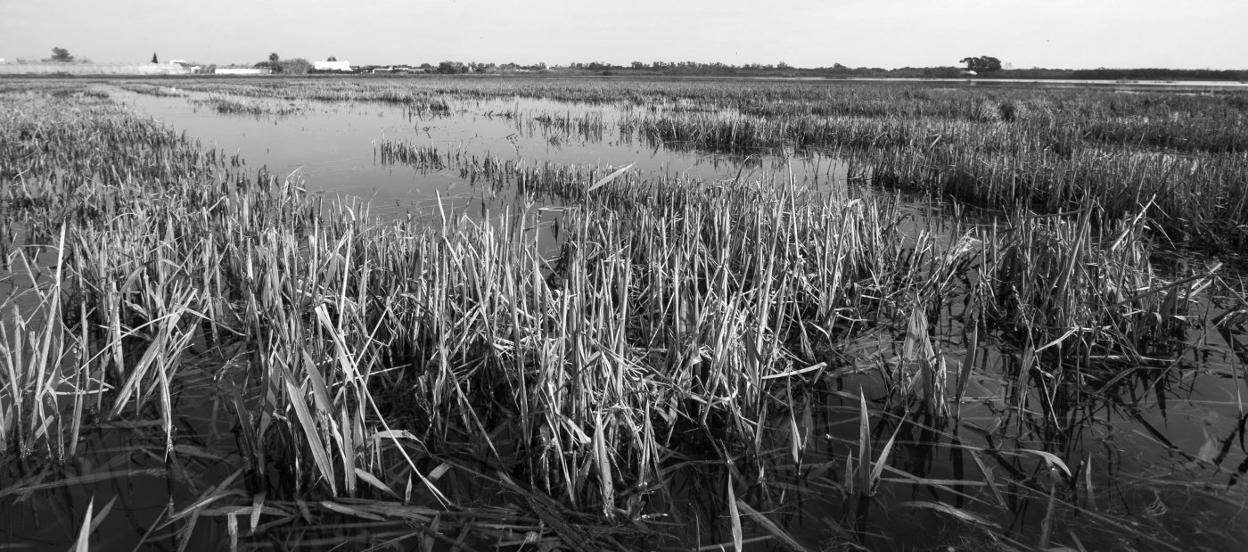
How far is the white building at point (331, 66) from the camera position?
125m

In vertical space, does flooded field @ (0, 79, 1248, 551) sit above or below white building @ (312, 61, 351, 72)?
below

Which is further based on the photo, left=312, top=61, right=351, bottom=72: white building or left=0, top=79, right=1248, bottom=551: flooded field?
left=312, top=61, right=351, bottom=72: white building

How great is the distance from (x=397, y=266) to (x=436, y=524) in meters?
2.68

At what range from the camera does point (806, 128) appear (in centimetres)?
1955

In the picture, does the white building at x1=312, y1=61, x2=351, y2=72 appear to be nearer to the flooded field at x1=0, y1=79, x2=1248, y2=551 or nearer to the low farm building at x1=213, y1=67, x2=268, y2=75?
the low farm building at x1=213, y1=67, x2=268, y2=75

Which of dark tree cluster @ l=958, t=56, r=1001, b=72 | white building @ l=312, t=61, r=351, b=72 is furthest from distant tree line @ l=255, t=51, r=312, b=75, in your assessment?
dark tree cluster @ l=958, t=56, r=1001, b=72

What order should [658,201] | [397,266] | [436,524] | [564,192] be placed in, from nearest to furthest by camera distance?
1. [436,524]
2. [397,266]
3. [658,201]
4. [564,192]

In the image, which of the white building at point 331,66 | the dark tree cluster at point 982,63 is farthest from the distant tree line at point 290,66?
the dark tree cluster at point 982,63

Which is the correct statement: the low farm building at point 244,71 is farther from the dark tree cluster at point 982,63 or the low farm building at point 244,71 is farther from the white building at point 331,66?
the dark tree cluster at point 982,63

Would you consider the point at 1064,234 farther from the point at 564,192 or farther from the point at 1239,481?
the point at 564,192

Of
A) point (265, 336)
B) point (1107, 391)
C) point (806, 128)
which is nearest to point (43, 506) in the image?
point (265, 336)

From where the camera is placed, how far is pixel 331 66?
420 ft

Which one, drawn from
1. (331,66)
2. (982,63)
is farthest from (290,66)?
(982,63)

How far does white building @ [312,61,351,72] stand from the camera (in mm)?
125312
